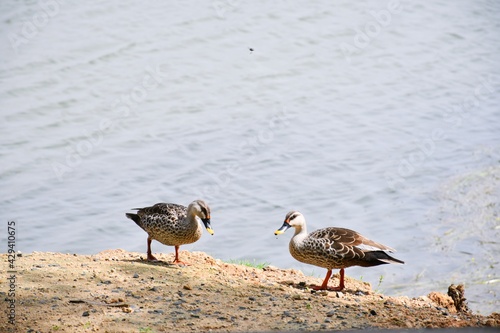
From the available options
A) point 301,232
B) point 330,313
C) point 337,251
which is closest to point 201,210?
point 301,232

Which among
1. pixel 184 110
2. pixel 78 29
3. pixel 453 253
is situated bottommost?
pixel 453 253

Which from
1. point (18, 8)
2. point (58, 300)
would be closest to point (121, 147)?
point (18, 8)

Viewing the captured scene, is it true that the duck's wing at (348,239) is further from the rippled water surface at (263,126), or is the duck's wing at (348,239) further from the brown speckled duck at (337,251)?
the rippled water surface at (263,126)

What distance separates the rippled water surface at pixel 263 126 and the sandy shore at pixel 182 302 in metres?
2.74

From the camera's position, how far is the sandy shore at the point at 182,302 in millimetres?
7129

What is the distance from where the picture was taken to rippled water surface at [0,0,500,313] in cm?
1247

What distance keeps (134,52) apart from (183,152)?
180 inches

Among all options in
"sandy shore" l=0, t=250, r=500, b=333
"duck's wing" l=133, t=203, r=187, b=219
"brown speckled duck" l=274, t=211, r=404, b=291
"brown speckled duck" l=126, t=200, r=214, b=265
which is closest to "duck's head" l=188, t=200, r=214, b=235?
"brown speckled duck" l=126, t=200, r=214, b=265

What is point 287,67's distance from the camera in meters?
18.4

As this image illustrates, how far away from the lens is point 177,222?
9.04 meters

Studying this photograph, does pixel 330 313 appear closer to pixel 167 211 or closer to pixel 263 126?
pixel 167 211

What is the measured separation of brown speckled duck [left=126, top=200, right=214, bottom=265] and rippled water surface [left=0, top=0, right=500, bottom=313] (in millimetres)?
2780

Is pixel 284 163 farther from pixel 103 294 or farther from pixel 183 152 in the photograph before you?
pixel 103 294

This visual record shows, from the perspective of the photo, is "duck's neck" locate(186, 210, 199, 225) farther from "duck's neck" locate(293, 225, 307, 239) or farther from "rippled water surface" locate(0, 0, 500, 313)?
"rippled water surface" locate(0, 0, 500, 313)
